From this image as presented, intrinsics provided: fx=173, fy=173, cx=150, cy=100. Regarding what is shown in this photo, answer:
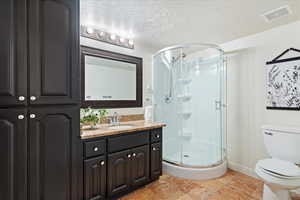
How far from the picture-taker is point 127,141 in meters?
2.03

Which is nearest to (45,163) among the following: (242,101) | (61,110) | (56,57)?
(61,110)

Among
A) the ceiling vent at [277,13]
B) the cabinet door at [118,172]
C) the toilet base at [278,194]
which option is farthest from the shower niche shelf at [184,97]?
the toilet base at [278,194]

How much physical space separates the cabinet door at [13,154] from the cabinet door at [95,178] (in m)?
0.51

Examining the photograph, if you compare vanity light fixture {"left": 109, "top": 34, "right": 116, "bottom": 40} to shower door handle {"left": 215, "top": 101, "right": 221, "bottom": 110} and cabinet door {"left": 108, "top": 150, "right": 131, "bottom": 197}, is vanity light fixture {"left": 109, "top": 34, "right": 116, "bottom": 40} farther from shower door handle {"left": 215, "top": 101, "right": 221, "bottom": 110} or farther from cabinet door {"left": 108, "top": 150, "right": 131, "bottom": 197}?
shower door handle {"left": 215, "top": 101, "right": 221, "bottom": 110}

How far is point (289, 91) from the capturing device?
217 centimetres

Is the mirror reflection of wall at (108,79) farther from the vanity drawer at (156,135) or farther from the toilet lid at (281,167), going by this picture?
the toilet lid at (281,167)

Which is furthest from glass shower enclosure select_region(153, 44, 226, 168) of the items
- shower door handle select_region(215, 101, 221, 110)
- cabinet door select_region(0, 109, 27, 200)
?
cabinet door select_region(0, 109, 27, 200)

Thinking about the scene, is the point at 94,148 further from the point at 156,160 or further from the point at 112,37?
the point at 112,37

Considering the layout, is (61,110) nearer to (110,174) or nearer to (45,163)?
(45,163)

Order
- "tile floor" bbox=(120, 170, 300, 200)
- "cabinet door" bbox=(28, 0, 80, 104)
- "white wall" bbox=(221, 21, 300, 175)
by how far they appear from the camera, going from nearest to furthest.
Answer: "cabinet door" bbox=(28, 0, 80, 104), "tile floor" bbox=(120, 170, 300, 200), "white wall" bbox=(221, 21, 300, 175)

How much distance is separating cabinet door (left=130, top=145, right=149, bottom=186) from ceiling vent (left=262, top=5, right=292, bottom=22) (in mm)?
2130

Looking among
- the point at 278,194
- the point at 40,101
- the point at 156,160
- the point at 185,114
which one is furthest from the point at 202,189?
the point at 40,101

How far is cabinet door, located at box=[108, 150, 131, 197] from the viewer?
187 cm

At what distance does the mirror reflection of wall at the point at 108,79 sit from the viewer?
236 cm
